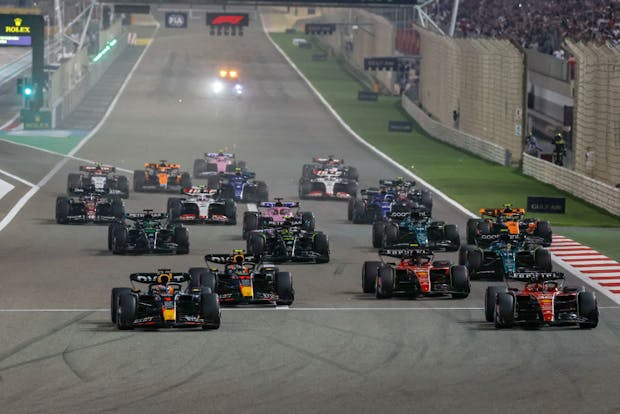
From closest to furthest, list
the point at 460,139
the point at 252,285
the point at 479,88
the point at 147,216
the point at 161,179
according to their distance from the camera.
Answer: the point at 252,285, the point at 147,216, the point at 161,179, the point at 479,88, the point at 460,139

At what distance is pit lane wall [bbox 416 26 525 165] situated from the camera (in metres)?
62.6

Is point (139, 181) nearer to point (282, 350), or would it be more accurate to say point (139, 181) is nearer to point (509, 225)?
point (509, 225)

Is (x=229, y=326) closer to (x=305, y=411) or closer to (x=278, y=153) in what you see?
(x=305, y=411)

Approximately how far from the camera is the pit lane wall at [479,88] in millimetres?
62562

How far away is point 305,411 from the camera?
18.4 m

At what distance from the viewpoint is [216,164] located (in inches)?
2149

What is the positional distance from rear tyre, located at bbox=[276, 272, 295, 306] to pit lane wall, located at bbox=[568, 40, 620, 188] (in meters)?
21.3

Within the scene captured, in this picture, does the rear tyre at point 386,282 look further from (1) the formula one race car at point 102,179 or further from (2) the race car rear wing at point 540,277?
(1) the formula one race car at point 102,179

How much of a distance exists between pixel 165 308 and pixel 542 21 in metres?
54.9

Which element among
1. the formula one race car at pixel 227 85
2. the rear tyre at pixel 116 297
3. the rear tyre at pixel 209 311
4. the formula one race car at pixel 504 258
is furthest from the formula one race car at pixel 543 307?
the formula one race car at pixel 227 85

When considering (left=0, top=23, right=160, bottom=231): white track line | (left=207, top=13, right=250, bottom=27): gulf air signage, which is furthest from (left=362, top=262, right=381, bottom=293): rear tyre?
(left=207, top=13, right=250, bottom=27): gulf air signage

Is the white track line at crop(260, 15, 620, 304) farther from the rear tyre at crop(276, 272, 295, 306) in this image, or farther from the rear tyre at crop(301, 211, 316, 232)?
the rear tyre at crop(276, 272, 295, 306)

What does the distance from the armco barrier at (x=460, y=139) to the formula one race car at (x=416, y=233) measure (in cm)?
2777

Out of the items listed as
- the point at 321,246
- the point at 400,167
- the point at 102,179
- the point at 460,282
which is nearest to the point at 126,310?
the point at 460,282
